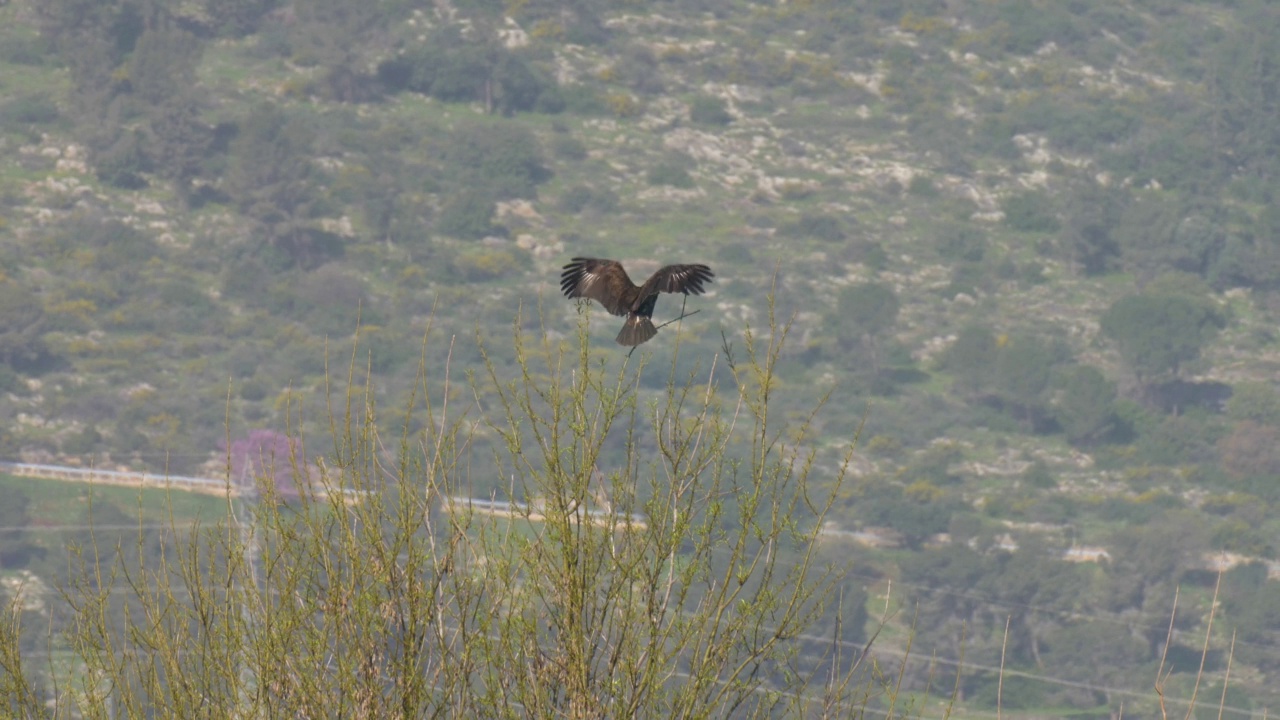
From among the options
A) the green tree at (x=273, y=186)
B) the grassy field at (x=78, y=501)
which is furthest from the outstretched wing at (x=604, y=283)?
the green tree at (x=273, y=186)

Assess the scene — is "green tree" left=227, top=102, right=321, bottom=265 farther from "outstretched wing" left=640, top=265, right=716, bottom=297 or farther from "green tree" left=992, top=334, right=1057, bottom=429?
"outstretched wing" left=640, top=265, right=716, bottom=297

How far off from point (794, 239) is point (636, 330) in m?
89.0

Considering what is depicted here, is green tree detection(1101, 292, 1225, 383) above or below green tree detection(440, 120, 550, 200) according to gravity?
below

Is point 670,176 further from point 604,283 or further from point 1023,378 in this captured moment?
point 604,283

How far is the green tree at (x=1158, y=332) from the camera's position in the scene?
85562 millimetres

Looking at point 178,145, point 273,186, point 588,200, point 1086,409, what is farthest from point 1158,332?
point 178,145

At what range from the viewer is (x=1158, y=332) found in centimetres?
8575

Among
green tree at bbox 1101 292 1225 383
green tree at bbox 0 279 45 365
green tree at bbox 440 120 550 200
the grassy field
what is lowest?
the grassy field

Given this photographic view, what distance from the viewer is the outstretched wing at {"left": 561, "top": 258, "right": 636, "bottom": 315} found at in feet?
26.1

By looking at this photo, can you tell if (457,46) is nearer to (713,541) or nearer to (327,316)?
(327,316)

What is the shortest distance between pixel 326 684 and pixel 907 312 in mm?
85535

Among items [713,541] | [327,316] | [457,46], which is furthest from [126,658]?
[457,46]

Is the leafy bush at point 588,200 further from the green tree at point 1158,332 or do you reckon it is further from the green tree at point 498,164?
the green tree at point 1158,332

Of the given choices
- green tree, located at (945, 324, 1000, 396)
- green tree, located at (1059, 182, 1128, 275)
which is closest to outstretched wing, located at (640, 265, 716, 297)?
green tree, located at (945, 324, 1000, 396)
